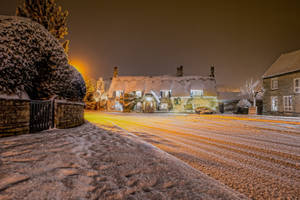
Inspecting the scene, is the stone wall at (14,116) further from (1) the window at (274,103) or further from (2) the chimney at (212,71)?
(2) the chimney at (212,71)

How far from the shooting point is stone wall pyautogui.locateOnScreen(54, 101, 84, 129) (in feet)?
21.0

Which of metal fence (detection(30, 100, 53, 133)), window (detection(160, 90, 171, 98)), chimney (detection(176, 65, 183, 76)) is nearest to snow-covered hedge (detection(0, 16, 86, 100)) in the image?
metal fence (detection(30, 100, 53, 133))

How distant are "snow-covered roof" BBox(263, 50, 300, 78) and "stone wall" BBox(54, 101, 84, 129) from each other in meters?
27.8

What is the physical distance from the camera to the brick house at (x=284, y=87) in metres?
19.2

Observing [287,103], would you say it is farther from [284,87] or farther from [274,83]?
[274,83]

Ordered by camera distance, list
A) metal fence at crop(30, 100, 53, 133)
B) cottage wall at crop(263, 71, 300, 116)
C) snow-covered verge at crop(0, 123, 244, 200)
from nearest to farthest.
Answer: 1. snow-covered verge at crop(0, 123, 244, 200)
2. metal fence at crop(30, 100, 53, 133)
3. cottage wall at crop(263, 71, 300, 116)

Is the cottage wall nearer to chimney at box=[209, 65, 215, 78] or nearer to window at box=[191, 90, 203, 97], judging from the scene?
window at box=[191, 90, 203, 97]

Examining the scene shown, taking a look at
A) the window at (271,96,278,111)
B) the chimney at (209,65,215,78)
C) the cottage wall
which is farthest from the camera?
the chimney at (209,65,215,78)

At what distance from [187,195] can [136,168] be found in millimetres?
1092

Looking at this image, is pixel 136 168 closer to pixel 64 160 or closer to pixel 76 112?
pixel 64 160

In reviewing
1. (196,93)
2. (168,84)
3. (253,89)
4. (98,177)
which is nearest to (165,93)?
(168,84)

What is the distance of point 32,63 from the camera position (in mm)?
5730

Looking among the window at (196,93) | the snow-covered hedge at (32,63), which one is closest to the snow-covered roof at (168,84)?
the window at (196,93)

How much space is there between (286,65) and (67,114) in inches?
1188
